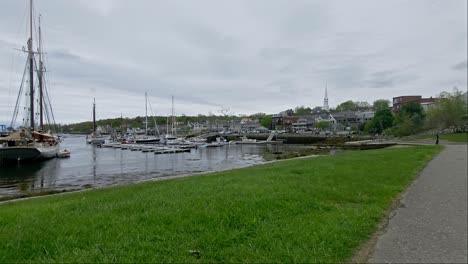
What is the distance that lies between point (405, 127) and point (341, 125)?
52318 millimetres

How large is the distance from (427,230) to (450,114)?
7358cm

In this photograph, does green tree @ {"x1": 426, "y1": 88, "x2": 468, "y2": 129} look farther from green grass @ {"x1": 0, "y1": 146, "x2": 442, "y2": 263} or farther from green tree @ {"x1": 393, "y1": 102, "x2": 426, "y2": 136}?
green grass @ {"x1": 0, "y1": 146, "x2": 442, "y2": 263}

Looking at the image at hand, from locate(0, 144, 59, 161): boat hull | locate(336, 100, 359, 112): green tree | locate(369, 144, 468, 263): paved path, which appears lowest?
locate(0, 144, 59, 161): boat hull

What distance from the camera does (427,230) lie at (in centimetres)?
555

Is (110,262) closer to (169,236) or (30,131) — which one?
(169,236)

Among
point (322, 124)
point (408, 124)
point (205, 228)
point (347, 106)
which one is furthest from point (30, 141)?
point (347, 106)

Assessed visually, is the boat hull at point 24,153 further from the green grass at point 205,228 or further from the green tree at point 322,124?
the green tree at point 322,124

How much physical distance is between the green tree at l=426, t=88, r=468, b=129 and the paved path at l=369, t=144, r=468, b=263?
224ft

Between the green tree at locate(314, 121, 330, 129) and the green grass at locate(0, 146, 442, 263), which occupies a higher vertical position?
the green tree at locate(314, 121, 330, 129)

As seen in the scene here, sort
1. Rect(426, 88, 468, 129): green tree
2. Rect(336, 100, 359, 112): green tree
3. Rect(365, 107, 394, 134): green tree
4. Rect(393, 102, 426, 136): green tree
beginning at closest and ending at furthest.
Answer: Rect(426, 88, 468, 129): green tree → Rect(393, 102, 426, 136): green tree → Rect(365, 107, 394, 134): green tree → Rect(336, 100, 359, 112): green tree

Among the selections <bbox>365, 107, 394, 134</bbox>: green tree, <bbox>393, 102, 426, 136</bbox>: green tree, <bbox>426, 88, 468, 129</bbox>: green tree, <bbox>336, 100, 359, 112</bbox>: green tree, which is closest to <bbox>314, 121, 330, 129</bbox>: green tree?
<bbox>365, 107, 394, 134</bbox>: green tree

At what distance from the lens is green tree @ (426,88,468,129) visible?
65.6 meters

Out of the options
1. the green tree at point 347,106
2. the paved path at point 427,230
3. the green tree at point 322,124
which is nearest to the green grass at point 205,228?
the paved path at point 427,230

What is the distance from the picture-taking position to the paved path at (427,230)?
439cm
